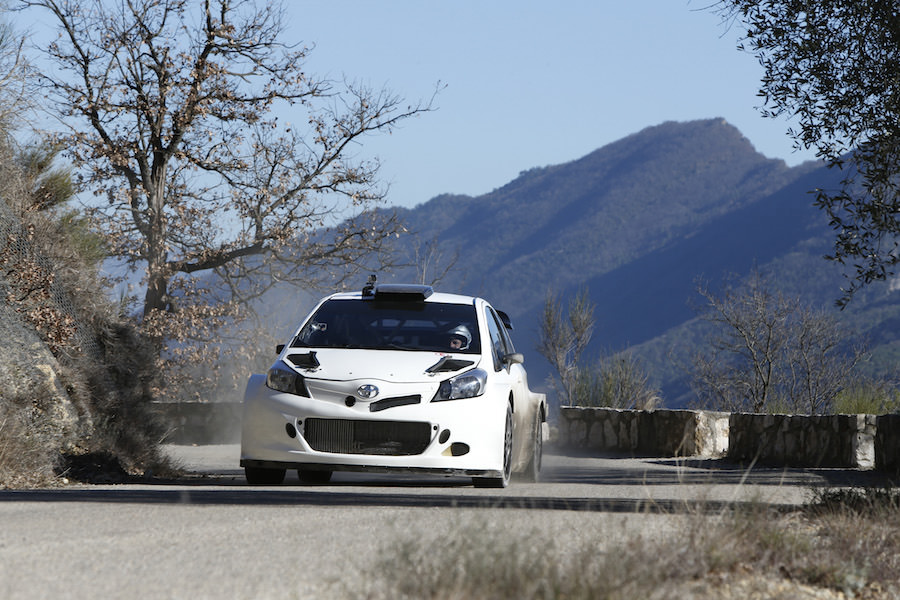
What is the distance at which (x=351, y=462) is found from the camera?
30.9 feet

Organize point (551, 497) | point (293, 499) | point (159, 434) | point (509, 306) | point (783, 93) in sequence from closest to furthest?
1. point (293, 499)
2. point (551, 497)
3. point (783, 93)
4. point (159, 434)
5. point (509, 306)

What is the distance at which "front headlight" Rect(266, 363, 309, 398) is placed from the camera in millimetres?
9562

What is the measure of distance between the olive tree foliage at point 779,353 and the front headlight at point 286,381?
56.2 feet

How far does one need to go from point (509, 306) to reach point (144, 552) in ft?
567

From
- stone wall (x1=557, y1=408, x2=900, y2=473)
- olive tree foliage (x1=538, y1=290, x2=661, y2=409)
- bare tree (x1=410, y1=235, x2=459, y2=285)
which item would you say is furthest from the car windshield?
bare tree (x1=410, y1=235, x2=459, y2=285)

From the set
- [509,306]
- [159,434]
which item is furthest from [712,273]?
[159,434]

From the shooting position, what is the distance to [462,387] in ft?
31.4

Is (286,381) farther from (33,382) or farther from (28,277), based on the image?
(28,277)

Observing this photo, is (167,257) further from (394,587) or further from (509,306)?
(509,306)

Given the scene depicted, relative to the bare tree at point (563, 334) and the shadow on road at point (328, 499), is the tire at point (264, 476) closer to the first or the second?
the shadow on road at point (328, 499)

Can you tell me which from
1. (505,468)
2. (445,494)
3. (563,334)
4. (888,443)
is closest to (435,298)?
(505,468)

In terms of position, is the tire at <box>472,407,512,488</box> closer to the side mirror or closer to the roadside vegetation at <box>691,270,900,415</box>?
the side mirror

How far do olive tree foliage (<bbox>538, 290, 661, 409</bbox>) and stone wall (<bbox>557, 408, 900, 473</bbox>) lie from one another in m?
2.76

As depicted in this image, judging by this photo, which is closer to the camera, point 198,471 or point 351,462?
point 351,462
